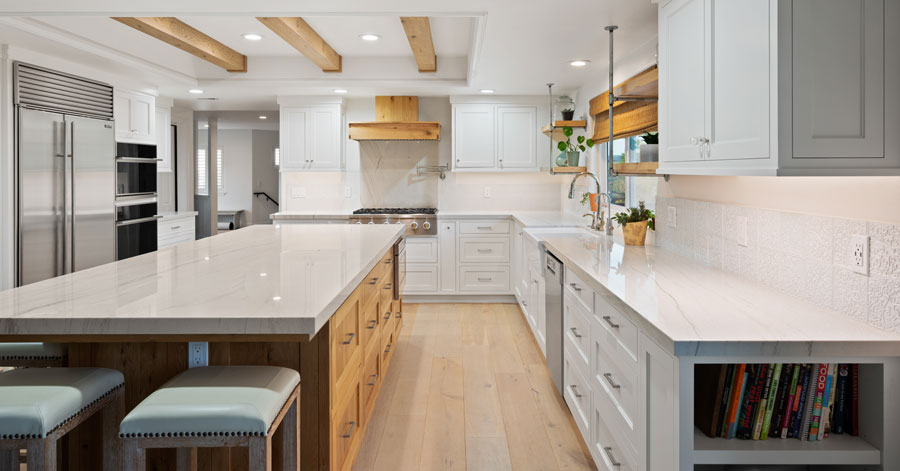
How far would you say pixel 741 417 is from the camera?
1.65m

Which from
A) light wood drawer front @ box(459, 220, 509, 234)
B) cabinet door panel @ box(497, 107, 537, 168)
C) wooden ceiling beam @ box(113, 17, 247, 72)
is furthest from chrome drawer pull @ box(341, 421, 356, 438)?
cabinet door panel @ box(497, 107, 537, 168)

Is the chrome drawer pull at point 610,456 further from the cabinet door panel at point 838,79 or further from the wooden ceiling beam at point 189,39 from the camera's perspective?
the wooden ceiling beam at point 189,39

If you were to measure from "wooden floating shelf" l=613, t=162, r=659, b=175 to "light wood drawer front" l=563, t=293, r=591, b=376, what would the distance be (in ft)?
2.38

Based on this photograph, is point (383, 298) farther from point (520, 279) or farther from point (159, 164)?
point (159, 164)

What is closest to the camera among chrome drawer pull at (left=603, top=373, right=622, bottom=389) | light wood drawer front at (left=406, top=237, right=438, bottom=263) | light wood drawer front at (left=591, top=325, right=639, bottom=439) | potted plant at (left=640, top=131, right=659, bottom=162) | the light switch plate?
light wood drawer front at (left=591, top=325, right=639, bottom=439)

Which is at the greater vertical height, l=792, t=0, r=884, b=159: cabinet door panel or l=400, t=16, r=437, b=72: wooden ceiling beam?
l=400, t=16, r=437, b=72: wooden ceiling beam

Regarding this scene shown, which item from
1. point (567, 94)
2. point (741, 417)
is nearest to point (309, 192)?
point (567, 94)

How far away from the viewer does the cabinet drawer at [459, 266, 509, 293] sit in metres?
6.35

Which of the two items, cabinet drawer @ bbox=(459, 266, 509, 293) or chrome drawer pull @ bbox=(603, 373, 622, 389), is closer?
chrome drawer pull @ bbox=(603, 373, 622, 389)

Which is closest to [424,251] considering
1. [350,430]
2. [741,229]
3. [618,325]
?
[350,430]

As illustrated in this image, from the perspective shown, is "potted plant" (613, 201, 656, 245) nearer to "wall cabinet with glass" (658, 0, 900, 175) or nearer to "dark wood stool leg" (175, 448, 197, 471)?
"wall cabinet with glass" (658, 0, 900, 175)

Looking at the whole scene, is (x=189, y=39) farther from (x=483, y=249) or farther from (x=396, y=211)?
(x=483, y=249)

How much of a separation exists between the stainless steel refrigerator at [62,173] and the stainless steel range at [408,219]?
7.20 ft

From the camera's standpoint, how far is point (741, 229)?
99.0 inches
